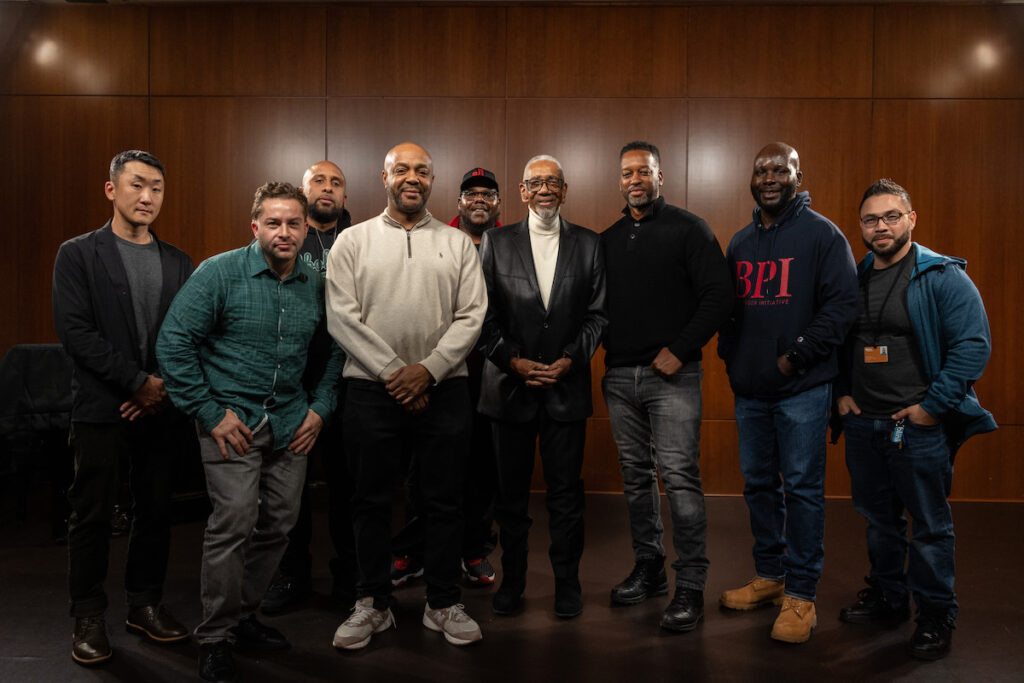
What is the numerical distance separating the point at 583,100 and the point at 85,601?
4.16m

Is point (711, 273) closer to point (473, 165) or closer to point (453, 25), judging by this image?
point (473, 165)

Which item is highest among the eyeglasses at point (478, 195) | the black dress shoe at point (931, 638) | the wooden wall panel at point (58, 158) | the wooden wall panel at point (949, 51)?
the wooden wall panel at point (949, 51)

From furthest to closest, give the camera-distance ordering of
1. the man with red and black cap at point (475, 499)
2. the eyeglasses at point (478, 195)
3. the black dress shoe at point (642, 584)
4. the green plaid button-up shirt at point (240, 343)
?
the eyeglasses at point (478, 195)
the man with red and black cap at point (475, 499)
the black dress shoe at point (642, 584)
the green plaid button-up shirt at point (240, 343)

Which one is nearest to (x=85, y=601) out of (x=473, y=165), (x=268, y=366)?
(x=268, y=366)

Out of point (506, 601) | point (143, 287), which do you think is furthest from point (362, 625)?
point (143, 287)

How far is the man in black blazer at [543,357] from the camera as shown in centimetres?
270

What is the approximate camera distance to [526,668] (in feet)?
7.68

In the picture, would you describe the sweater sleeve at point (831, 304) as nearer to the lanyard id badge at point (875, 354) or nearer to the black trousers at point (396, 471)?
the lanyard id badge at point (875, 354)

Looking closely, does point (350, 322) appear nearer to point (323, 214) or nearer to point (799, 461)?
point (323, 214)

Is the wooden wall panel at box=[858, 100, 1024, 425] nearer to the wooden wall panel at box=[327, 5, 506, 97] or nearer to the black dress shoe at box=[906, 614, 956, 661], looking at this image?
the wooden wall panel at box=[327, 5, 506, 97]

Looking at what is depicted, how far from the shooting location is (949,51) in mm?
4773

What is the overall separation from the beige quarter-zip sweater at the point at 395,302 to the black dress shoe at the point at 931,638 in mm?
1985

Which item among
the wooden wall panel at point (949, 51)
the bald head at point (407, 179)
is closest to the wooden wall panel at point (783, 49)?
the wooden wall panel at point (949, 51)

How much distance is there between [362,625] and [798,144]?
4295mm
